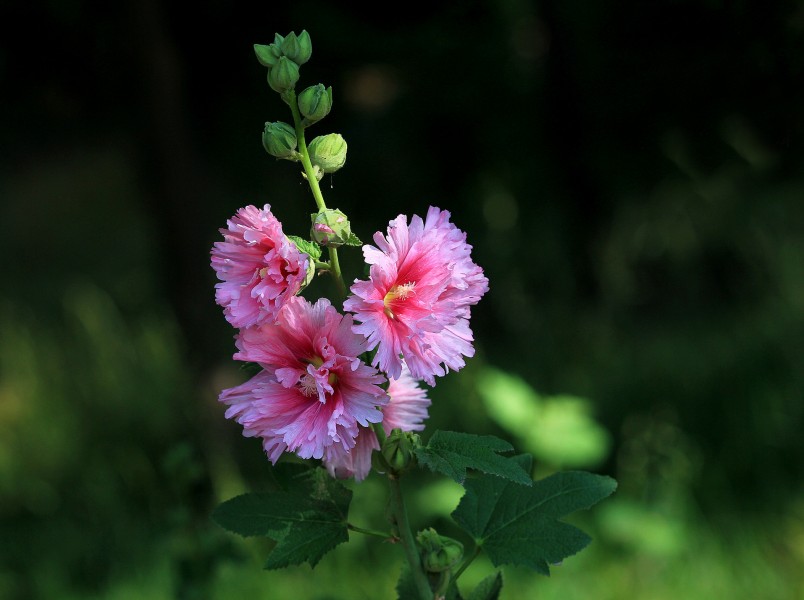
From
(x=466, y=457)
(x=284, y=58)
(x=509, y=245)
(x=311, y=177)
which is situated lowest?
(x=466, y=457)

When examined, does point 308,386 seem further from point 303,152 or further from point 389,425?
point 303,152

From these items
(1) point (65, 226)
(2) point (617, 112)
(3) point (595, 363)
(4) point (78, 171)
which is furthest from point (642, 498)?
(4) point (78, 171)

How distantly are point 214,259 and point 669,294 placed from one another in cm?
311

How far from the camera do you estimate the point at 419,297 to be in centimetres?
77

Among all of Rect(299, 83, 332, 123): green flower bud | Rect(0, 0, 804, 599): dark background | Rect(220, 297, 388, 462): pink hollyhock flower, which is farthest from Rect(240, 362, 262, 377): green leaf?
Rect(0, 0, 804, 599): dark background

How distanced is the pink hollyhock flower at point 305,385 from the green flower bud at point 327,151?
0.13 metres

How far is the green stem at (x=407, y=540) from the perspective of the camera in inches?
31.3

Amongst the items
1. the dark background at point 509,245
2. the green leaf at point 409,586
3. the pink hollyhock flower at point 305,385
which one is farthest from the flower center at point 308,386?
the dark background at point 509,245

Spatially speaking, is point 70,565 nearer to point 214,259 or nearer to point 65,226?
point 214,259

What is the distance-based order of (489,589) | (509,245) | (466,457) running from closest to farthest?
(466,457) → (489,589) → (509,245)

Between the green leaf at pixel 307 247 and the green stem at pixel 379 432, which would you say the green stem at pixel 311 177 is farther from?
the green stem at pixel 379 432

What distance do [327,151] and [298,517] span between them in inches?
12.8

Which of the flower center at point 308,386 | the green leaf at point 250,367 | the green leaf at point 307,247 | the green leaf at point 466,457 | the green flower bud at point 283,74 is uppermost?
the green flower bud at point 283,74

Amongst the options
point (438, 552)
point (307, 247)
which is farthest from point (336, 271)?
point (438, 552)
